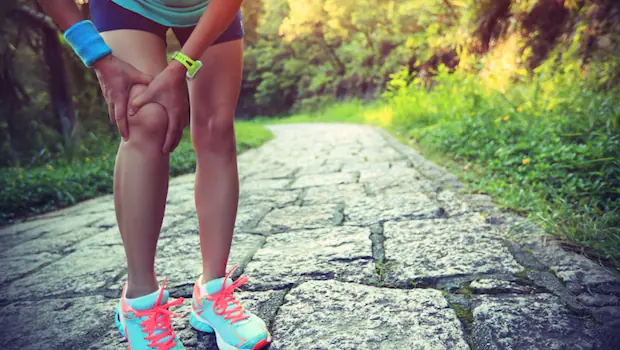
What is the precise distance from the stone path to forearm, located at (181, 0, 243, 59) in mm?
790

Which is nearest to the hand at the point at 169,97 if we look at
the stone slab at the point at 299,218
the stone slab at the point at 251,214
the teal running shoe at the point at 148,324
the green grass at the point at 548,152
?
the teal running shoe at the point at 148,324

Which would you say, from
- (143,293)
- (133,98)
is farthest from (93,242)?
(133,98)

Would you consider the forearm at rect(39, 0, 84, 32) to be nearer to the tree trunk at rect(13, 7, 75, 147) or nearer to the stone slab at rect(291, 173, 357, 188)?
the stone slab at rect(291, 173, 357, 188)

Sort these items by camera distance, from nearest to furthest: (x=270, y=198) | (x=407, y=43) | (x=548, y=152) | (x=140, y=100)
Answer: (x=140, y=100) < (x=548, y=152) < (x=270, y=198) < (x=407, y=43)

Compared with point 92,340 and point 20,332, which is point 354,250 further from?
point 20,332

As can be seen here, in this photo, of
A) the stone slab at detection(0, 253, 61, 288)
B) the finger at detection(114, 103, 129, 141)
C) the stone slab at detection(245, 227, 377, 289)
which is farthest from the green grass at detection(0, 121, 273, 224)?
the finger at detection(114, 103, 129, 141)

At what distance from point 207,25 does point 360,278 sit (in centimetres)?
94

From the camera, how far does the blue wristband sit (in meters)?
0.99

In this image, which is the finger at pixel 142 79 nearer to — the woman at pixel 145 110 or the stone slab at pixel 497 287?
the woman at pixel 145 110

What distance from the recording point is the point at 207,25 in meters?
1.05

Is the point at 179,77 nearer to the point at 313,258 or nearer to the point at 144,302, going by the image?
the point at 144,302

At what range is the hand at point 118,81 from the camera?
3.26 feet

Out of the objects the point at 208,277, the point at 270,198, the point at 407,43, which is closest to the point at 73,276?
the point at 208,277

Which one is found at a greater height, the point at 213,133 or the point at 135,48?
the point at 135,48
